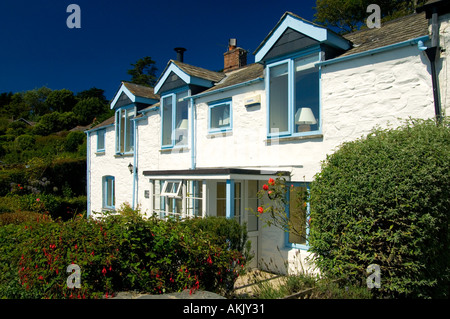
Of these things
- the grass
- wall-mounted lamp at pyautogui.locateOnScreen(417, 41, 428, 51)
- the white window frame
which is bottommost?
the grass

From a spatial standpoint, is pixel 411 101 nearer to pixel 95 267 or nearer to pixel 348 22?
pixel 95 267

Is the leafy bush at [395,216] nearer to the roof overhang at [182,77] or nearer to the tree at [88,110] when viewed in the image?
the roof overhang at [182,77]

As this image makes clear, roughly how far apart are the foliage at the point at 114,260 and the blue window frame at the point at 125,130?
996cm

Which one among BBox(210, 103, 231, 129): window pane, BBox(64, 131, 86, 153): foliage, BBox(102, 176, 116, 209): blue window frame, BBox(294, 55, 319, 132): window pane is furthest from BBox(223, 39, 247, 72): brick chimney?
BBox(64, 131, 86, 153): foliage

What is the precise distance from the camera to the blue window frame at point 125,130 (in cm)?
1525

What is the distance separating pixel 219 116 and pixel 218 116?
0.11 ft

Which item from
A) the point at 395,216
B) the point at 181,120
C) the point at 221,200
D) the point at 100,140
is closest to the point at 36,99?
the point at 100,140

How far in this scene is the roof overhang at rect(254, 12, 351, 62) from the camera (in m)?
7.98

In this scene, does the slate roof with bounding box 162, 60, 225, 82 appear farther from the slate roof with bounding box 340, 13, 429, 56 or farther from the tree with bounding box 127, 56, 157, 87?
the tree with bounding box 127, 56, 157, 87

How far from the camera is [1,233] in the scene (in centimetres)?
675

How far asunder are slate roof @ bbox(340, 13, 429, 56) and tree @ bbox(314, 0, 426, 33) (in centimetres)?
1362
